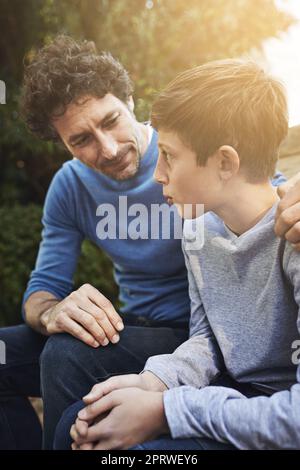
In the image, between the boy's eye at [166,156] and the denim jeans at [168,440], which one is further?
the boy's eye at [166,156]

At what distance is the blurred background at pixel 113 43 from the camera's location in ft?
10.2


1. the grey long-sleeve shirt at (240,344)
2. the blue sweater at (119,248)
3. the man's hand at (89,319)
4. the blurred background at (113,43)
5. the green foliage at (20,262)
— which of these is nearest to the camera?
the grey long-sleeve shirt at (240,344)

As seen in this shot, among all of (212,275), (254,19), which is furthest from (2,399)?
(254,19)

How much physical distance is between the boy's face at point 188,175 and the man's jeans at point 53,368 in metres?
0.45

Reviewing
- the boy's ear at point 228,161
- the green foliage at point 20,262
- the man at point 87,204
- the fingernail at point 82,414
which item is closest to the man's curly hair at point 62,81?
the man at point 87,204

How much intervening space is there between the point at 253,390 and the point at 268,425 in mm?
318

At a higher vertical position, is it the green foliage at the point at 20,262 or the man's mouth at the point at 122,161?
the man's mouth at the point at 122,161

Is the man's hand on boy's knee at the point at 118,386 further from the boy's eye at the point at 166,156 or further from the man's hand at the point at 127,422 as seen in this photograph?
the boy's eye at the point at 166,156

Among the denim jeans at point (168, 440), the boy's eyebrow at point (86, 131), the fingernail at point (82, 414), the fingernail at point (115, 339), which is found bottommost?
the denim jeans at point (168, 440)

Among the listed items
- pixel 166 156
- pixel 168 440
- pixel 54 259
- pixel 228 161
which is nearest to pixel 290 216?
pixel 228 161

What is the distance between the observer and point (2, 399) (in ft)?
6.10

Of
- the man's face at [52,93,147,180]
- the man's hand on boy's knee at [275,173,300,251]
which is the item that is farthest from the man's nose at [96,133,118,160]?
the man's hand on boy's knee at [275,173,300,251]

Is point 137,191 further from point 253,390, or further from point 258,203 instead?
point 253,390

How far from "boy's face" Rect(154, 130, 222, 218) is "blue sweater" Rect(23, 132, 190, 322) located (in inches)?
17.1
